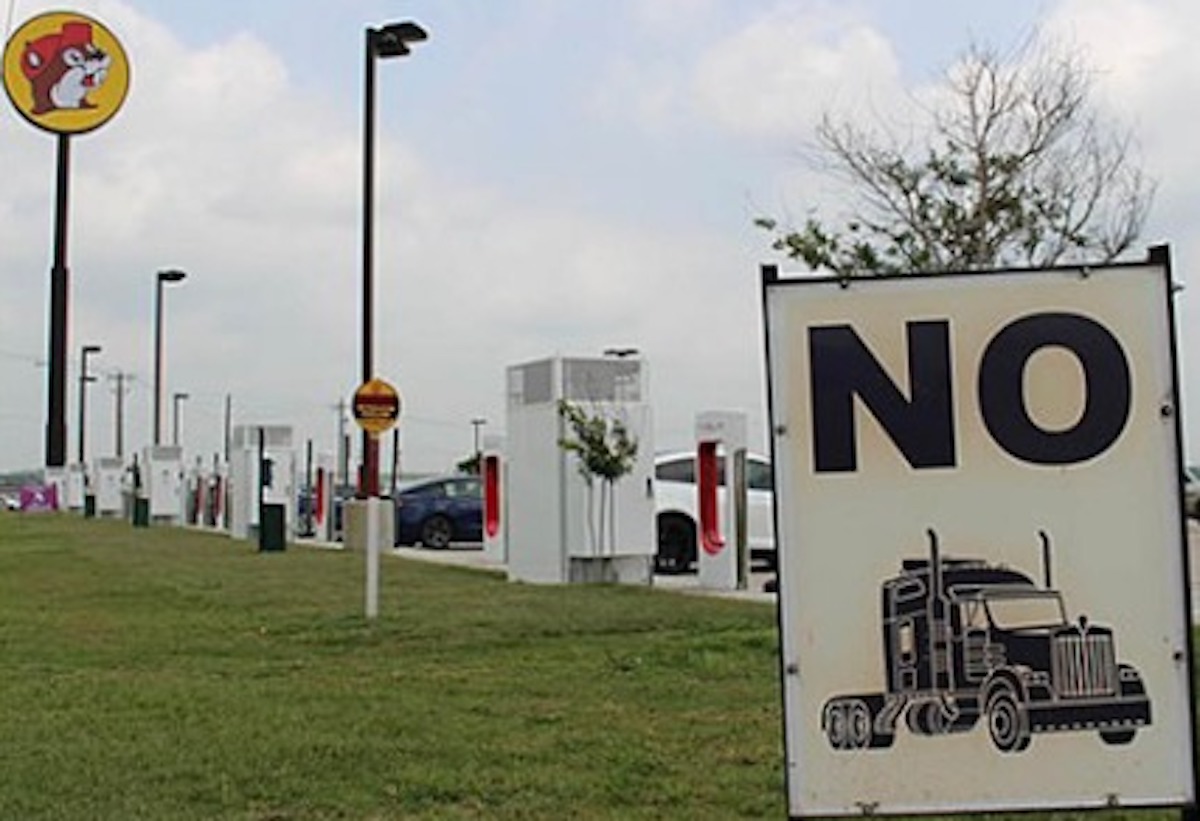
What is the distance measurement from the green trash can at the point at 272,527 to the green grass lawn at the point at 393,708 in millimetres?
12845

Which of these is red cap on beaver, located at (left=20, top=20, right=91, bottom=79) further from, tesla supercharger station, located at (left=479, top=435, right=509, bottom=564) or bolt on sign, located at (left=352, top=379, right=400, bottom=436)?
bolt on sign, located at (left=352, top=379, right=400, bottom=436)

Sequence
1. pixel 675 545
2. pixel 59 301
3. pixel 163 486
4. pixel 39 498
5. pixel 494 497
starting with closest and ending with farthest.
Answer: pixel 675 545 → pixel 494 497 → pixel 59 301 → pixel 163 486 → pixel 39 498

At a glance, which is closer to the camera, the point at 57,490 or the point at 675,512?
the point at 675,512

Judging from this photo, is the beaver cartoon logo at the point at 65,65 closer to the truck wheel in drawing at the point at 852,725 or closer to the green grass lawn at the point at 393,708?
the green grass lawn at the point at 393,708

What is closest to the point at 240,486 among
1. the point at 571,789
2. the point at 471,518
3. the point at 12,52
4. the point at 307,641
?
the point at 471,518

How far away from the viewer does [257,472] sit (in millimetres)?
36062

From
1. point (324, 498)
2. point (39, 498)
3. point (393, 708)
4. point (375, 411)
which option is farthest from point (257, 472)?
point (39, 498)

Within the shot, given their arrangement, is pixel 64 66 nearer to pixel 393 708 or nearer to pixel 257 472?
pixel 257 472

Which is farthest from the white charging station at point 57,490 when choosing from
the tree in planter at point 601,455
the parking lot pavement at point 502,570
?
the tree in planter at point 601,455

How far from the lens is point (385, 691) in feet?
33.8

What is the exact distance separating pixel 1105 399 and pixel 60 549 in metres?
30.7

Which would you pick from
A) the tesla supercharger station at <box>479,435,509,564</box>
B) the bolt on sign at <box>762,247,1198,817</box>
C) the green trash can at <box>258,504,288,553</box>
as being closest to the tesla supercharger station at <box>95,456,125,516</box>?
the green trash can at <box>258,504,288,553</box>

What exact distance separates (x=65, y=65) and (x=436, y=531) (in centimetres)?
1120

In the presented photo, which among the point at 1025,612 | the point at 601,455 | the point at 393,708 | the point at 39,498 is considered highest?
the point at 39,498
